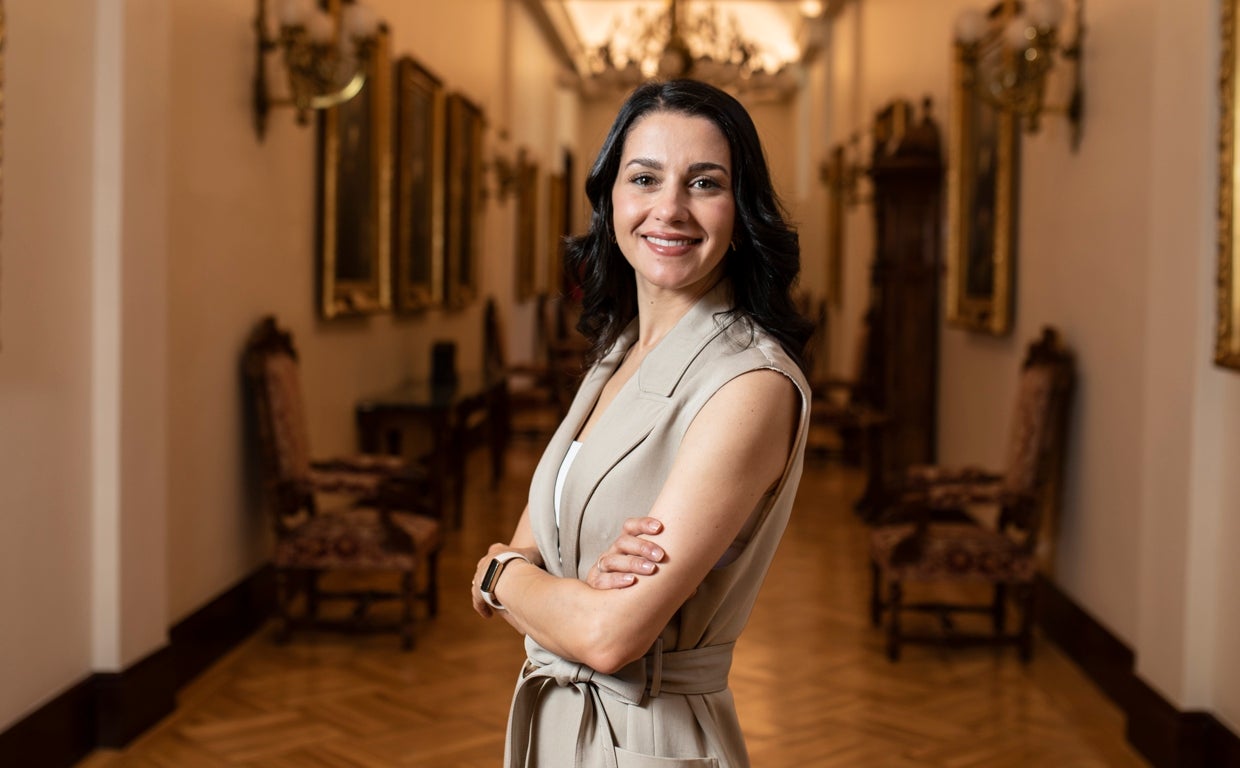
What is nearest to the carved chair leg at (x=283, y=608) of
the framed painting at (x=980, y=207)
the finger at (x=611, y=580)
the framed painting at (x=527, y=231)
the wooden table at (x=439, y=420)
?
the wooden table at (x=439, y=420)

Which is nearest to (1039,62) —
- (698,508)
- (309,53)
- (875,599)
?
(875,599)

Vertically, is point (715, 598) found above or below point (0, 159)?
below

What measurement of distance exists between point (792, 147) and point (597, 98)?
13.3ft

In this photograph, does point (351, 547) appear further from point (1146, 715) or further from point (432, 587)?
point (1146, 715)

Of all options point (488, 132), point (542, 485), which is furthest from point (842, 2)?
point (542, 485)

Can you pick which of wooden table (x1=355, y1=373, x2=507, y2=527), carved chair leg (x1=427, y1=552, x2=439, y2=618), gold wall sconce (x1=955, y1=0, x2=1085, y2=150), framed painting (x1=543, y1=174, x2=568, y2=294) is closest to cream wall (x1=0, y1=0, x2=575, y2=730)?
carved chair leg (x1=427, y1=552, x2=439, y2=618)

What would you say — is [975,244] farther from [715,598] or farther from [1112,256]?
[715,598]

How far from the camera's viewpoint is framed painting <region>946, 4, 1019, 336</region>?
7520 mm

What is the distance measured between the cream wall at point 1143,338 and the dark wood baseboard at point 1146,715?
0.06m

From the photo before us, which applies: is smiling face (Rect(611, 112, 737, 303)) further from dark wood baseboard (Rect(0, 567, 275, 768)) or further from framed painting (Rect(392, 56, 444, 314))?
framed painting (Rect(392, 56, 444, 314))

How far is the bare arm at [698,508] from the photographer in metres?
1.67

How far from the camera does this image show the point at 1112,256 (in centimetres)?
570

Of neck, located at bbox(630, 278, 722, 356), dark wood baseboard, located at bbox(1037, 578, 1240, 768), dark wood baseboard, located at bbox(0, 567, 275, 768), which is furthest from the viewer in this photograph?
dark wood baseboard, located at bbox(1037, 578, 1240, 768)

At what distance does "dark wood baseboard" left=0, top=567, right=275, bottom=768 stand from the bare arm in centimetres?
295
